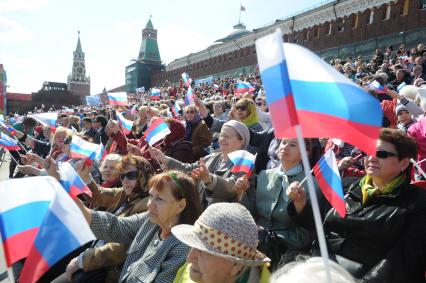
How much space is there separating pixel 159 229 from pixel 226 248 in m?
1.14

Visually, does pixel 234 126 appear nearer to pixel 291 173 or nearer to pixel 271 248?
pixel 291 173

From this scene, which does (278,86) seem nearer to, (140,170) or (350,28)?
(140,170)

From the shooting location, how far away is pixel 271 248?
115 inches

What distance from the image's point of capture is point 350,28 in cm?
2766

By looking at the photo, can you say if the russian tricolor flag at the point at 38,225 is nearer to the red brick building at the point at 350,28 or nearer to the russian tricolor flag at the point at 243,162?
the russian tricolor flag at the point at 243,162

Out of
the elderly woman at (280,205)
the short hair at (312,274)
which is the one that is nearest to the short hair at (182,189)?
the elderly woman at (280,205)

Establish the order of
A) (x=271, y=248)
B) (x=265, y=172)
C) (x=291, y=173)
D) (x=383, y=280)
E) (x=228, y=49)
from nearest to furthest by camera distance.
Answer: (x=383, y=280) < (x=271, y=248) < (x=291, y=173) < (x=265, y=172) < (x=228, y=49)

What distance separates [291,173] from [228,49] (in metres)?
44.8

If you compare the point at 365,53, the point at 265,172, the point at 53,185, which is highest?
the point at 365,53

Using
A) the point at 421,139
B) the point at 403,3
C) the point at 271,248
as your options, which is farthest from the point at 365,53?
the point at 271,248

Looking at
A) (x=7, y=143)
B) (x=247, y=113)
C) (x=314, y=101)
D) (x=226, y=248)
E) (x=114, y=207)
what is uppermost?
(x=314, y=101)

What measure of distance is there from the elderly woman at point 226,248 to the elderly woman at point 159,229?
0.69 m

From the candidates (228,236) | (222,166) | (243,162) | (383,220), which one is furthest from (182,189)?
(383,220)

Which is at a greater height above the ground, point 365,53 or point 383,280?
point 365,53
